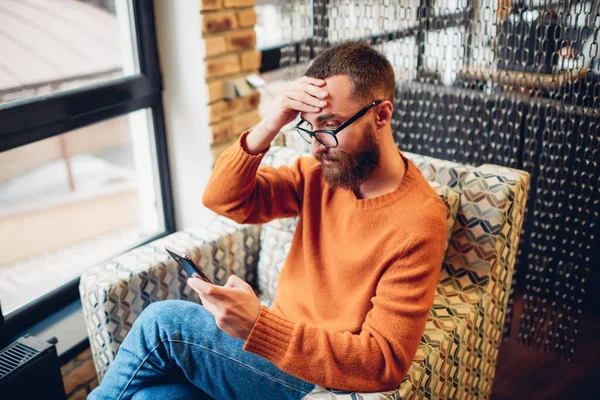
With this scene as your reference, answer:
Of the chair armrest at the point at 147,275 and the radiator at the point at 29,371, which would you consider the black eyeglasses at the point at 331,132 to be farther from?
the radiator at the point at 29,371

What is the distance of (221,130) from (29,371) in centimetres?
107

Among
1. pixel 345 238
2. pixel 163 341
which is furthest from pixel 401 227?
pixel 163 341

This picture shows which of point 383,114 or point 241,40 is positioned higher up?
point 241,40

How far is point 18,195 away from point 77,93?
0.38 meters

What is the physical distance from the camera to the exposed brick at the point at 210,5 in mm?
1950

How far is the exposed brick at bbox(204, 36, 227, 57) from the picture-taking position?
2004mm

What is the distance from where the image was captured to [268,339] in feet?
3.88

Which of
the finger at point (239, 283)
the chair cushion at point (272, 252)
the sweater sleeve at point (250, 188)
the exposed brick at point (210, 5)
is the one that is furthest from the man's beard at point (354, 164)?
the exposed brick at point (210, 5)

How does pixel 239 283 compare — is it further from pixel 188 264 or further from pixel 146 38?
pixel 146 38

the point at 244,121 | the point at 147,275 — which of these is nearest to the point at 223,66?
the point at 244,121

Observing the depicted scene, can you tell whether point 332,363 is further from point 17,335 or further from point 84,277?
point 17,335

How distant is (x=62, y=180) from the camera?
196cm

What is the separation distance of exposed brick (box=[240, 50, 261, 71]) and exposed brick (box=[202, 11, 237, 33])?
0.13 metres

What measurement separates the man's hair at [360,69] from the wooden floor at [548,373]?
1299mm
